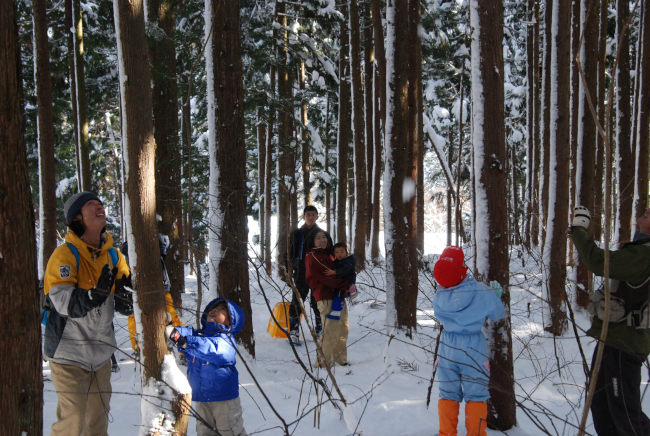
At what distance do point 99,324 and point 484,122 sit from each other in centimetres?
354

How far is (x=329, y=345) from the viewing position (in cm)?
599

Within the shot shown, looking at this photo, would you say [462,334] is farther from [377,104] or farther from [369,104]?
[369,104]

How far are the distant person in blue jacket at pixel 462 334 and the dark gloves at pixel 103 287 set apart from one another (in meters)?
2.46

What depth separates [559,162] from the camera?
7188mm

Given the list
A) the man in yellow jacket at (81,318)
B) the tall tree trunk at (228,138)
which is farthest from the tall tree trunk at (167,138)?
the man in yellow jacket at (81,318)

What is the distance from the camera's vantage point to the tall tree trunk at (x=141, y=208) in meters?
3.37

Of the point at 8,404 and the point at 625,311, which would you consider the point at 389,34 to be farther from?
the point at 8,404

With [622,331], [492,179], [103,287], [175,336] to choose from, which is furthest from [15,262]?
[622,331]

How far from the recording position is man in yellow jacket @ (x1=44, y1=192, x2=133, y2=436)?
3020 millimetres

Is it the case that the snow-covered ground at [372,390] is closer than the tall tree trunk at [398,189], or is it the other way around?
the snow-covered ground at [372,390]

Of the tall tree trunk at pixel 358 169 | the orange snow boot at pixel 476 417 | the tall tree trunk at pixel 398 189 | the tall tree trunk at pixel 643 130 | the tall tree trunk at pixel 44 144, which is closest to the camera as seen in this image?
the orange snow boot at pixel 476 417

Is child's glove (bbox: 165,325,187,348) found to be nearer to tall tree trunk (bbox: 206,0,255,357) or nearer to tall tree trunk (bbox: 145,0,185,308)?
tall tree trunk (bbox: 206,0,255,357)

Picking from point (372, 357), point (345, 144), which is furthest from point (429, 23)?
point (372, 357)

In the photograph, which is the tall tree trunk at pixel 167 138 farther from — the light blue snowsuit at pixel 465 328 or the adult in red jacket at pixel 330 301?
the light blue snowsuit at pixel 465 328
